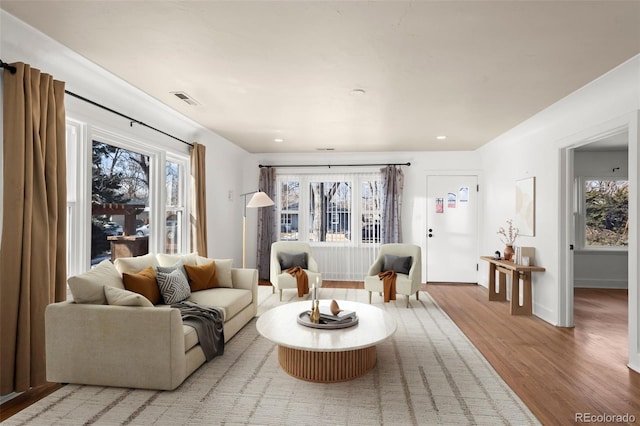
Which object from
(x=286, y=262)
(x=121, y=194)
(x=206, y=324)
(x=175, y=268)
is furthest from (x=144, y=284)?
(x=286, y=262)

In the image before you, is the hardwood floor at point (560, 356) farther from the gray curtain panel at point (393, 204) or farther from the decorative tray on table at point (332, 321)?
the gray curtain panel at point (393, 204)

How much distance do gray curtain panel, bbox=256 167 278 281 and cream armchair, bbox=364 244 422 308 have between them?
2513 millimetres

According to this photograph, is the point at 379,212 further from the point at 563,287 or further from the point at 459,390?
the point at 459,390

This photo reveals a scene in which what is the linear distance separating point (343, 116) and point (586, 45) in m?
2.50

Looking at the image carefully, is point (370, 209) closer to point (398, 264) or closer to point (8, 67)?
point (398, 264)

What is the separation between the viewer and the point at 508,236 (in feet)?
18.4

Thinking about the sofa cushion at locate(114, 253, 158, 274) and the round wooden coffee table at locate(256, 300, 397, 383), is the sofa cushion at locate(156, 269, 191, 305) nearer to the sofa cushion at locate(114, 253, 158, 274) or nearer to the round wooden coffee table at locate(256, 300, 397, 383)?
the sofa cushion at locate(114, 253, 158, 274)

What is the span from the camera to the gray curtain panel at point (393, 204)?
6.89 meters

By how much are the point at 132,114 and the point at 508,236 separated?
542 cm

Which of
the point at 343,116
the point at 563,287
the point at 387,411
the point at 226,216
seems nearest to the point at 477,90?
the point at 343,116

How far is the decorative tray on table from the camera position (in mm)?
2986

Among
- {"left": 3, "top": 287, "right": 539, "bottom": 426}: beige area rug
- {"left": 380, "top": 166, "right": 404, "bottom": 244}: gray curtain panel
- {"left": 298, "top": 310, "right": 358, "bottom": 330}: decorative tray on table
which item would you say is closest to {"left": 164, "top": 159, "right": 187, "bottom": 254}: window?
{"left": 3, "top": 287, "right": 539, "bottom": 426}: beige area rug

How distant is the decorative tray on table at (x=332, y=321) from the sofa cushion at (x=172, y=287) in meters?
1.22

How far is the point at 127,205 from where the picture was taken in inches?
159
